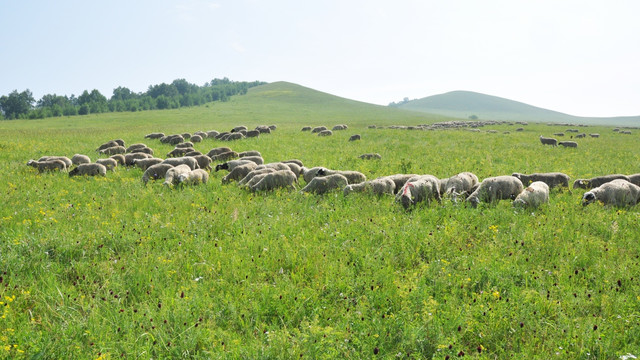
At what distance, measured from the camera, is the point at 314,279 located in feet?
18.9

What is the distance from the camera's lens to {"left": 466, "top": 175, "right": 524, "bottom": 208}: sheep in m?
9.68

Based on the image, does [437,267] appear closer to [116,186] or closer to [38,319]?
[38,319]

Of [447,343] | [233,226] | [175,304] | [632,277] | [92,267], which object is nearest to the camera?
[447,343]

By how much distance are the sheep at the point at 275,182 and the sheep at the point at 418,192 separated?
3.97m

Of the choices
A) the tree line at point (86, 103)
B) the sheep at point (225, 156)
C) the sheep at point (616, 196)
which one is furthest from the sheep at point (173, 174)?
the tree line at point (86, 103)

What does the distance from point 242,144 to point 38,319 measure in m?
20.8

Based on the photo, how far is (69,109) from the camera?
106m

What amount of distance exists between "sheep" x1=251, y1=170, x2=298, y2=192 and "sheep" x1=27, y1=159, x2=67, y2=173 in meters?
9.91

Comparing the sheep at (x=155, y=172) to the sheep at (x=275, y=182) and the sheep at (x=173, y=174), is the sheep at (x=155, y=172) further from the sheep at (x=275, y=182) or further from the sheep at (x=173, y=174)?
the sheep at (x=275, y=182)

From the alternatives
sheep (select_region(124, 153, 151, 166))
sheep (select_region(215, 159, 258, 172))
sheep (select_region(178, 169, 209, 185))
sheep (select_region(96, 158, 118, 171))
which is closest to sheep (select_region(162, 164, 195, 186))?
sheep (select_region(178, 169, 209, 185))

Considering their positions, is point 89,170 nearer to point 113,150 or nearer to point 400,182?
point 113,150

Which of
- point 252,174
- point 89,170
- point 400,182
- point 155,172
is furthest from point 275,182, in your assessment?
point 89,170

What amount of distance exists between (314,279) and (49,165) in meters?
15.0

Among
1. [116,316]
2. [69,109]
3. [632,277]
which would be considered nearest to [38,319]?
[116,316]
